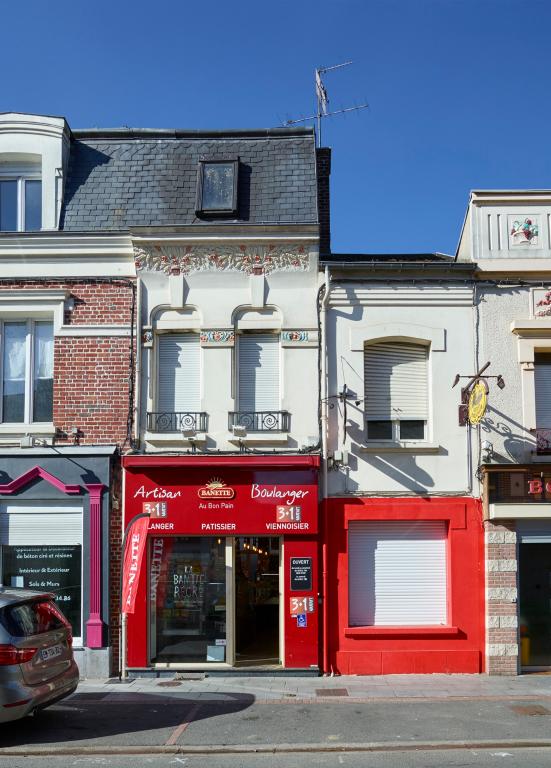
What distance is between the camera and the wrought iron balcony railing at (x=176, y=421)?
45.3ft

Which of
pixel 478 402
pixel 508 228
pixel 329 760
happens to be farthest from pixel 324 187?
pixel 329 760

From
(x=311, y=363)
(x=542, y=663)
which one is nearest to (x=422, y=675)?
(x=542, y=663)

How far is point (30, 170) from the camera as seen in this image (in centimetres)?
1498

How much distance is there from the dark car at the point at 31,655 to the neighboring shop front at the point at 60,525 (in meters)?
2.89

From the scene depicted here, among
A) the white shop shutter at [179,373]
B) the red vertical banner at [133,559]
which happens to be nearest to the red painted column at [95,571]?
the red vertical banner at [133,559]

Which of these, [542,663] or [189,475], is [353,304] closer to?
[189,475]

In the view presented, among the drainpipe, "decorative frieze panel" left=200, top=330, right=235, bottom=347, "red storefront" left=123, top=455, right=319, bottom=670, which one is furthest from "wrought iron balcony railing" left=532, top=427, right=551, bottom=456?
"decorative frieze panel" left=200, top=330, right=235, bottom=347

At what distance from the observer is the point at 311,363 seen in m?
14.0

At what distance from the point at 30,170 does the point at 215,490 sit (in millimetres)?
6623

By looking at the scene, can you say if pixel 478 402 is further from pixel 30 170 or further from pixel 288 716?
pixel 30 170

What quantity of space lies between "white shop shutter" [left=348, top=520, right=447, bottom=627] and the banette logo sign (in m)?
2.09

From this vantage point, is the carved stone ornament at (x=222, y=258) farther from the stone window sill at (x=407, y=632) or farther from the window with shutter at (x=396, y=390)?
the stone window sill at (x=407, y=632)

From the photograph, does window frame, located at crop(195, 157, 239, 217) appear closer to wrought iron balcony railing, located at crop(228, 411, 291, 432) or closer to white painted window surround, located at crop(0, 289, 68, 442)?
white painted window surround, located at crop(0, 289, 68, 442)

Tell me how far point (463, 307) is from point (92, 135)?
756 cm
